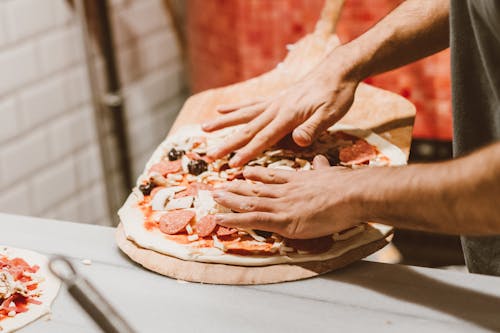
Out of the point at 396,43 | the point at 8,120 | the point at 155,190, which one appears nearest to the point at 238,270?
the point at 155,190

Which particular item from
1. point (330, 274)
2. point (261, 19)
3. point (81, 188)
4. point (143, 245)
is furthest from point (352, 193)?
point (81, 188)

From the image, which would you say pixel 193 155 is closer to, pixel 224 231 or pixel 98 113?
pixel 224 231

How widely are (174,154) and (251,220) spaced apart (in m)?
0.37

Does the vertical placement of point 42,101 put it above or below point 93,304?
below

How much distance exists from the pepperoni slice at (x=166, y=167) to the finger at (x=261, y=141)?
0.11m

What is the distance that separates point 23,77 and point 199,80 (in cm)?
54

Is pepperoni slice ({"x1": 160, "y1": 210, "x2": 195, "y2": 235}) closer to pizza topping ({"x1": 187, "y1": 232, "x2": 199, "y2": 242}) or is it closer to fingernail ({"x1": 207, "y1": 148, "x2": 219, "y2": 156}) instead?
pizza topping ({"x1": 187, "y1": 232, "x2": 199, "y2": 242})

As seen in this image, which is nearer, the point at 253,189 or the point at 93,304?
the point at 93,304

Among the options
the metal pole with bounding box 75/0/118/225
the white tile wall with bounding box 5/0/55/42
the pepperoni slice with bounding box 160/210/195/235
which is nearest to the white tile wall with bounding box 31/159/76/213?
the metal pole with bounding box 75/0/118/225

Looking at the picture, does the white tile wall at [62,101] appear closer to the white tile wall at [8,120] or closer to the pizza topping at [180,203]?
the white tile wall at [8,120]

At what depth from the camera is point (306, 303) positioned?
1002 millimetres

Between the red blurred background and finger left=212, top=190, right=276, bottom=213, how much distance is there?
91 centimetres

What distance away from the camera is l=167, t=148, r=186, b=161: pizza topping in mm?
1382

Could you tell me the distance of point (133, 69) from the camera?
8.41 feet
